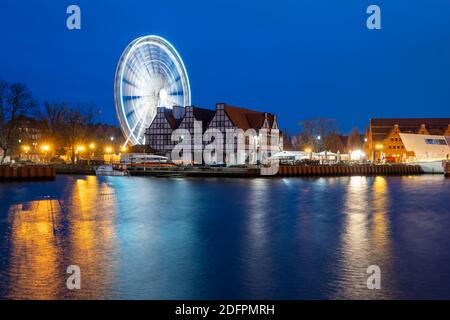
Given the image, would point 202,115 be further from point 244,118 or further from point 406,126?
point 406,126

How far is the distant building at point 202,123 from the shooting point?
7700 cm

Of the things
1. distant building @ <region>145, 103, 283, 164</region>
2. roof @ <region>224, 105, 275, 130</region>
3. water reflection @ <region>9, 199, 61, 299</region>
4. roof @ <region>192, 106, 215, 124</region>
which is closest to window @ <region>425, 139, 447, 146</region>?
roof @ <region>224, 105, 275, 130</region>

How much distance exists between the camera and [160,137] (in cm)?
8094

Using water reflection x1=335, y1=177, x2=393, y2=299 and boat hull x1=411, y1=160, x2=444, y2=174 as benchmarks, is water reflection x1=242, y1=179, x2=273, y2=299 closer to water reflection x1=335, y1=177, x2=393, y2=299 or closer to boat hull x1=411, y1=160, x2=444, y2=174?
water reflection x1=335, y1=177, x2=393, y2=299

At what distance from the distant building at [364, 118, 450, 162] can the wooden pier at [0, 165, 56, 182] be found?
76779 millimetres

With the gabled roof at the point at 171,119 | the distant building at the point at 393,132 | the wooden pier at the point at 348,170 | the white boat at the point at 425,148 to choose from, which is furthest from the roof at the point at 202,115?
the distant building at the point at 393,132

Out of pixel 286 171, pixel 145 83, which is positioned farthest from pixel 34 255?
pixel 145 83

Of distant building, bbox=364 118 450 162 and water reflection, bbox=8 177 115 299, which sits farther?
distant building, bbox=364 118 450 162

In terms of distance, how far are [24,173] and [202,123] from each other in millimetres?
35377

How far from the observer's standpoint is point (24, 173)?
5034 cm

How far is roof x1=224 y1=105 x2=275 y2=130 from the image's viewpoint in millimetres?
78412

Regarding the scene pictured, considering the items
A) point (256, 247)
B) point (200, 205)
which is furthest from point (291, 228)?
point (200, 205)

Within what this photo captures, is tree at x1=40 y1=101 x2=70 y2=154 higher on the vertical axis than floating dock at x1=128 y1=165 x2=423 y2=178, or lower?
higher
